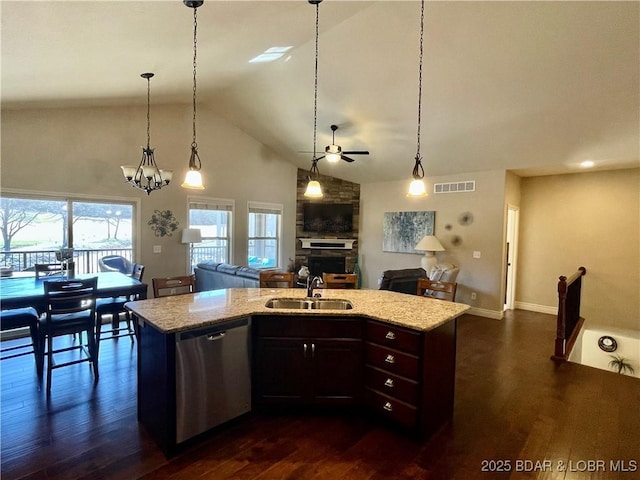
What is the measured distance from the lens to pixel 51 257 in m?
4.69

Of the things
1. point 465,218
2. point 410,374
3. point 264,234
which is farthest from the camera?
point 264,234

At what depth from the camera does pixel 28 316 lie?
125 inches

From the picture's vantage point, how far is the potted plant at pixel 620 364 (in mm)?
5148

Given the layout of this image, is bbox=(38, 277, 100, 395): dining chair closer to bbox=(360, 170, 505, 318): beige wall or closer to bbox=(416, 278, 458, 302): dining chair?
bbox=(416, 278, 458, 302): dining chair

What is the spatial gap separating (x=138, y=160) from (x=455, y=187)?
5.84m

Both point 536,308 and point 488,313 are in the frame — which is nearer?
point 488,313

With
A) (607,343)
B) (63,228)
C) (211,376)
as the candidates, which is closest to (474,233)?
(607,343)

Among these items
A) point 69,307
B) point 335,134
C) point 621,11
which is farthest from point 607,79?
point 69,307

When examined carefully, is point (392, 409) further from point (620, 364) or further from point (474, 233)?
point (620, 364)

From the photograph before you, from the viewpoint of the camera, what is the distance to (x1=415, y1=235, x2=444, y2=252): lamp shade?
622 cm

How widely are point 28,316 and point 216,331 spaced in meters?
2.34

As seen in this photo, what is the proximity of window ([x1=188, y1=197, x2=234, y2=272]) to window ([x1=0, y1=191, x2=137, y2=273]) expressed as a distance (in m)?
1.09

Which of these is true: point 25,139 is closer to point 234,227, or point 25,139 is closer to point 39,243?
point 39,243

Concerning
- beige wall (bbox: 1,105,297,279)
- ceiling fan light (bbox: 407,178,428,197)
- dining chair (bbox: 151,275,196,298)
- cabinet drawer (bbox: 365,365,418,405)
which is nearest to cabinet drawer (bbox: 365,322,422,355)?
cabinet drawer (bbox: 365,365,418,405)
